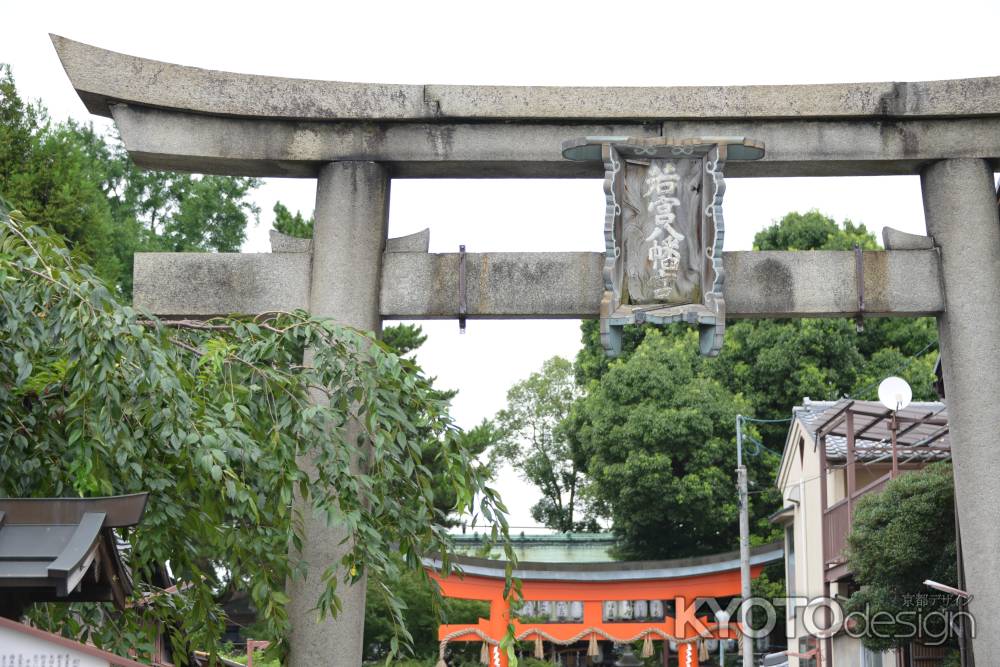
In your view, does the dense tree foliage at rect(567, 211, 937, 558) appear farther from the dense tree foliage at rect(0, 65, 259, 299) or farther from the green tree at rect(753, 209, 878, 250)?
the dense tree foliage at rect(0, 65, 259, 299)

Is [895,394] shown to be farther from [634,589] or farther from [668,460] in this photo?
[668,460]

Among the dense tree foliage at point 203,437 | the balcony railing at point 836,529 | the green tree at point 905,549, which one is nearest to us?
the dense tree foliage at point 203,437

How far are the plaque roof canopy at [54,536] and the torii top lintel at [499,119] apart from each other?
4053 mm

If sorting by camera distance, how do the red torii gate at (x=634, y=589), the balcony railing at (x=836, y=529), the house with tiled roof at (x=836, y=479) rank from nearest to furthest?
the house with tiled roof at (x=836, y=479)
the balcony railing at (x=836, y=529)
the red torii gate at (x=634, y=589)

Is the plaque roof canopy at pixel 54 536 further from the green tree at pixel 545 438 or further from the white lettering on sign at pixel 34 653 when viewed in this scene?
the green tree at pixel 545 438

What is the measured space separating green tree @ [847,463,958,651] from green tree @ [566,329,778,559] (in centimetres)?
1747

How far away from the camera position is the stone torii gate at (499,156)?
893 cm

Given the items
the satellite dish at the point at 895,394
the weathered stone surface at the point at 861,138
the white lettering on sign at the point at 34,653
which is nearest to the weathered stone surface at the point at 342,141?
the weathered stone surface at the point at 861,138

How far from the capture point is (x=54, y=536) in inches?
216

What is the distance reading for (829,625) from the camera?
2062 centimetres

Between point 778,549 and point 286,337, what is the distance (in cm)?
2280

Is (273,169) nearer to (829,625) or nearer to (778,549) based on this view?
(829,625)

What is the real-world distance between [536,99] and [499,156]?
508 mm

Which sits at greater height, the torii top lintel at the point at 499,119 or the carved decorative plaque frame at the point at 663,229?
the torii top lintel at the point at 499,119
